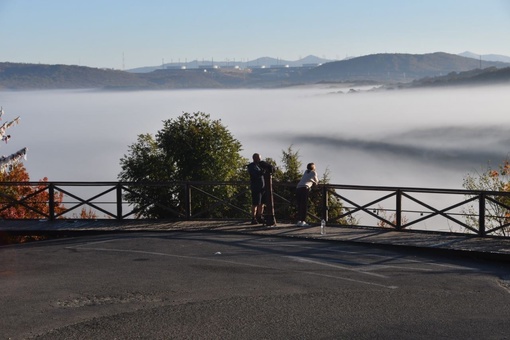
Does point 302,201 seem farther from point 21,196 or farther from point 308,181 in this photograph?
point 21,196

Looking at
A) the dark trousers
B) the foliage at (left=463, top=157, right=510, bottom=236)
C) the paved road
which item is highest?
the dark trousers

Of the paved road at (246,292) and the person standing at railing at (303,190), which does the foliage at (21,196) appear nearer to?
the person standing at railing at (303,190)

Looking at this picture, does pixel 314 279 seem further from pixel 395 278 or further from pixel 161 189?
pixel 161 189

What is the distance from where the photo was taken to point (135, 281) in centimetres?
1227

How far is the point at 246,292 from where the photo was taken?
37.7 feet

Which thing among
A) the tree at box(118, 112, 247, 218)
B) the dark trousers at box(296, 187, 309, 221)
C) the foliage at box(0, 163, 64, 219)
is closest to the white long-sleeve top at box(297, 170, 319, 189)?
the dark trousers at box(296, 187, 309, 221)

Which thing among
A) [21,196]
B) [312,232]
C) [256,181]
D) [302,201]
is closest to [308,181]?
[302,201]

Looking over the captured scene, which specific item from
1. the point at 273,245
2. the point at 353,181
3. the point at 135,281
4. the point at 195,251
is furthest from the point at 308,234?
the point at 353,181

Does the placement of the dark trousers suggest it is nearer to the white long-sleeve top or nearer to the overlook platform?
the white long-sleeve top

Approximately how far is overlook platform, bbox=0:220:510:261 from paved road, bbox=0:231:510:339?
0.33 meters

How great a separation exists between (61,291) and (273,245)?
18.2ft

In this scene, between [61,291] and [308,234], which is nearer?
[61,291]

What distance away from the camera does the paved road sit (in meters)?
9.57

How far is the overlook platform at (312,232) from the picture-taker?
1511 centimetres
